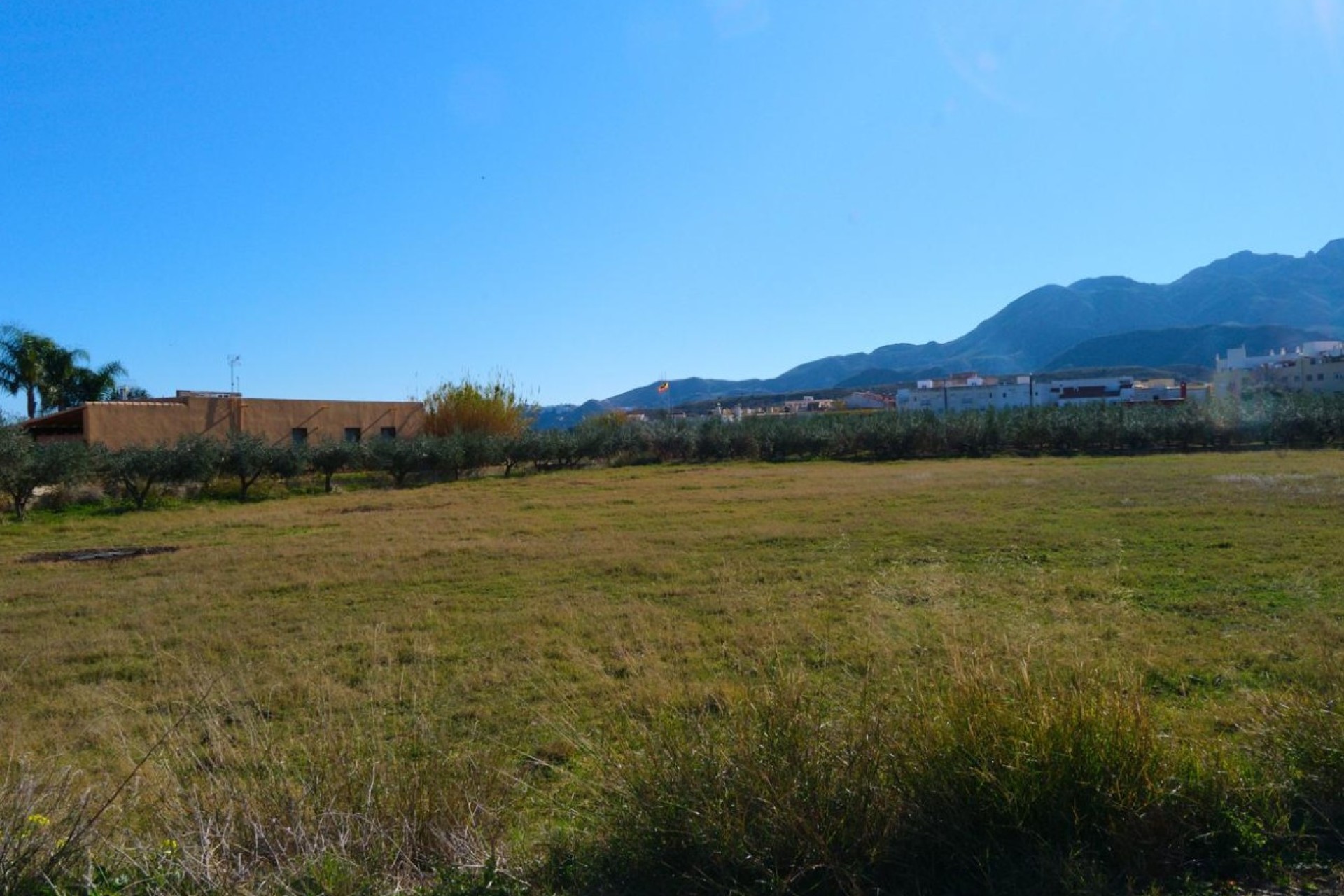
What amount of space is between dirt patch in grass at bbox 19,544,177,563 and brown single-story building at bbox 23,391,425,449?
11.5m

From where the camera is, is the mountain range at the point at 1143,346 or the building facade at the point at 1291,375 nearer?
the building facade at the point at 1291,375

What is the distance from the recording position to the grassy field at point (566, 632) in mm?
3584

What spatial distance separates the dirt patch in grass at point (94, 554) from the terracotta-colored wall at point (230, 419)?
13070mm

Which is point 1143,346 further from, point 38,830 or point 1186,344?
point 38,830

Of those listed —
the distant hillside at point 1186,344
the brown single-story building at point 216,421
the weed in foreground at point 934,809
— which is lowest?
the weed in foreground at point 934,809

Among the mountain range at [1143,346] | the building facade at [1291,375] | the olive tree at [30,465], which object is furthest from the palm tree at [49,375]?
the mountain range at [1143,346]

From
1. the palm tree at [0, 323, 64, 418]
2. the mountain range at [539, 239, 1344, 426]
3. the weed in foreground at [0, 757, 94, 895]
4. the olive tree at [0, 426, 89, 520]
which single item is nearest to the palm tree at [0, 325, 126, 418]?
the palm tree at [0, 323, 64, 418]

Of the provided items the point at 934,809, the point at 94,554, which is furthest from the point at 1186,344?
the point at 934,809

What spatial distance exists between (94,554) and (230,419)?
20.3 metres

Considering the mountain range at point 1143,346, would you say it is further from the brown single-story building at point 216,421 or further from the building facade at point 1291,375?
the brown single-story building at point 216,421

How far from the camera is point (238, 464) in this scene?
1012 inches

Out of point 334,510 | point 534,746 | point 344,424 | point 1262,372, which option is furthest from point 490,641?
point 1262,372

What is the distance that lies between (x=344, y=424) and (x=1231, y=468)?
34.8 m

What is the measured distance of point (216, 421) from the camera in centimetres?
3291
